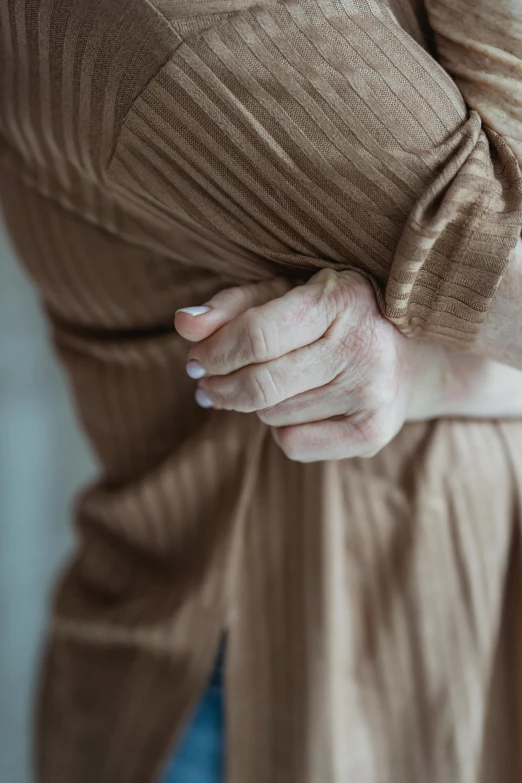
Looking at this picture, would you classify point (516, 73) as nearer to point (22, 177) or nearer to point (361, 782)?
point (22, 177)

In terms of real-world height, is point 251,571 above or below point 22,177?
below

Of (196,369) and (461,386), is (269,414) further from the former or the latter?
(461,386)

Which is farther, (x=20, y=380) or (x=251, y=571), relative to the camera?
(x=20, y=380)

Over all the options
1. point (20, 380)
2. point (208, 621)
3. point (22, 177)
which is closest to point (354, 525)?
point (208, 621)

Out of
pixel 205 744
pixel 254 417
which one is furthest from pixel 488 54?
pixel 205 744

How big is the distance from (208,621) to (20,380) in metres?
0.81

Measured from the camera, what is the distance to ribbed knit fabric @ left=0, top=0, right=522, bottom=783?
422 millimetres

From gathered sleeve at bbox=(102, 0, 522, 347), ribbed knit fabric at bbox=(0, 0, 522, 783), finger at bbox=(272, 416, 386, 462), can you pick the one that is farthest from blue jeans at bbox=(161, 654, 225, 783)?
gathered sleeve at bbox=(102, 0, 522, 347)

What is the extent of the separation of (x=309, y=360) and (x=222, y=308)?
65 millimetres

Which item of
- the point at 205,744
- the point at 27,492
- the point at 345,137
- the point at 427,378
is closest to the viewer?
the point at 345,137

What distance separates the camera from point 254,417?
622 millimetres

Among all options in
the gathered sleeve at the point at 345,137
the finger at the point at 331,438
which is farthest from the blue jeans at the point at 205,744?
the gathered sleeve at the point at 345,137

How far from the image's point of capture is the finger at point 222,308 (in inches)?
17.8

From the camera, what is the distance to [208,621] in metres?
0.67
